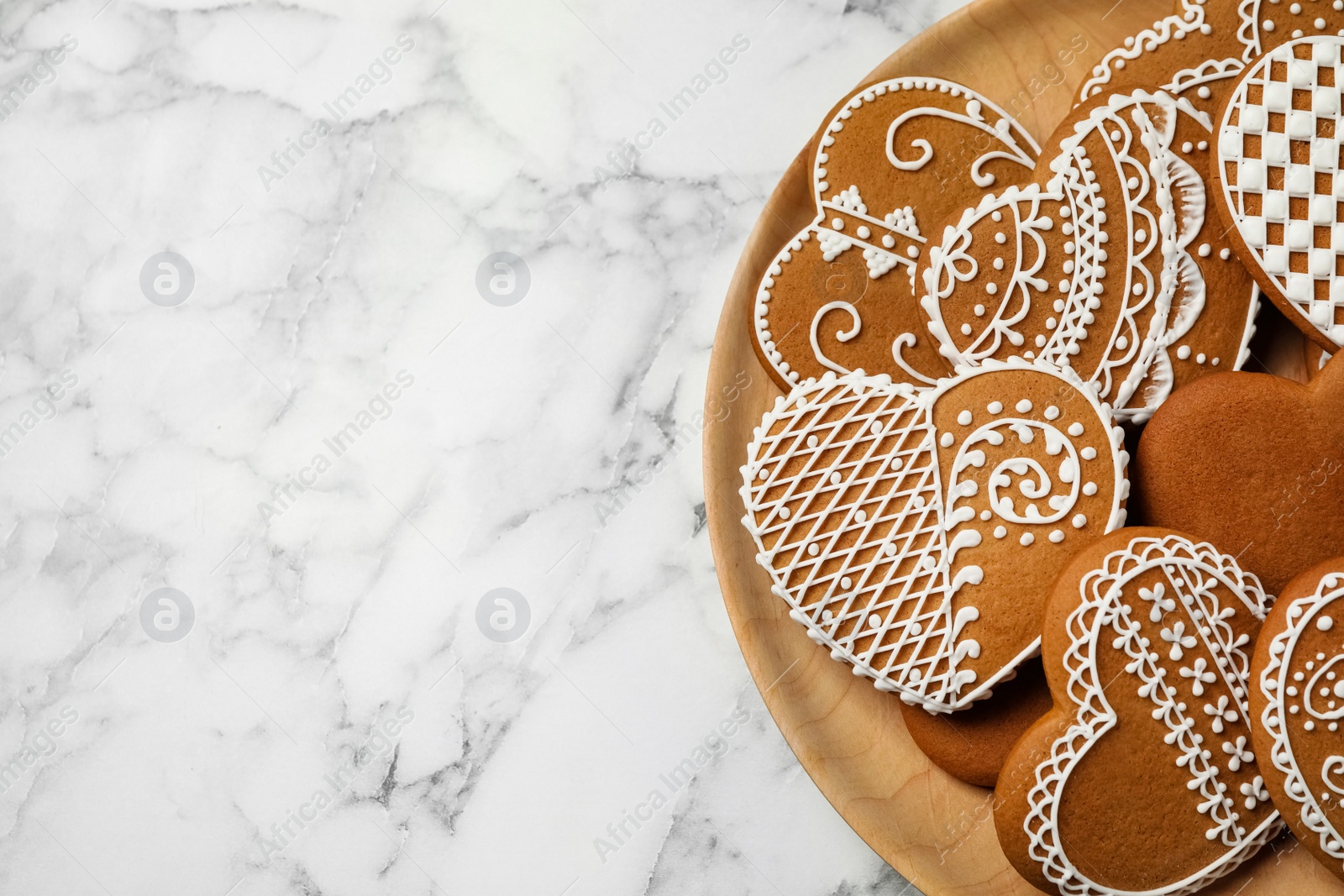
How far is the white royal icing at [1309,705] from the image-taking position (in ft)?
4.39

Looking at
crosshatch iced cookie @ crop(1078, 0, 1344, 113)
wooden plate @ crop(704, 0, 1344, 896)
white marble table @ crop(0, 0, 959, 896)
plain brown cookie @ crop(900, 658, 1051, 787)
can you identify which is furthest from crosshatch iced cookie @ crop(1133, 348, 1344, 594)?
white marble table @ crop(0, 0, 959, 896)

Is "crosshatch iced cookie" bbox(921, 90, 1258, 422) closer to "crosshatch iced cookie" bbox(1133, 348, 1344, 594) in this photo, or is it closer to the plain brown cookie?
"crosshatch iced cookie" bbox(1133, 348, 1344, 594)

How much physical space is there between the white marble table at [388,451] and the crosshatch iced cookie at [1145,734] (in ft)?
1.93

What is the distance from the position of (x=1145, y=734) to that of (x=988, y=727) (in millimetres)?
220

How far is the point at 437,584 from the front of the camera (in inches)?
79.8

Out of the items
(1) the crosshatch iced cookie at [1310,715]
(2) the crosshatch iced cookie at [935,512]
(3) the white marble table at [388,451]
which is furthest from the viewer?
(3) the white marble table at [388,451]

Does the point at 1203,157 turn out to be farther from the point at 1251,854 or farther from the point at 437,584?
the point at 437,584

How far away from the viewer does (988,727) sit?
4.97 ft

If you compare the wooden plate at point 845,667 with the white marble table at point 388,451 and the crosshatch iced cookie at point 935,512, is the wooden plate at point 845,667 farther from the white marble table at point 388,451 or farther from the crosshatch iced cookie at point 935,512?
the white marble table at point 388,451

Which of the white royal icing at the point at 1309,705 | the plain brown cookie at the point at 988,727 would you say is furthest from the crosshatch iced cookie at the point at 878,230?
the white royal icing at the point at 1309,705

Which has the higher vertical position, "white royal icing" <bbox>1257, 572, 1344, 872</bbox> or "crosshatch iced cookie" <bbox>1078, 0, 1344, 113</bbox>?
"crosshatch iced cookie" <bbox>1078, 0, 1344, 113</bbox>

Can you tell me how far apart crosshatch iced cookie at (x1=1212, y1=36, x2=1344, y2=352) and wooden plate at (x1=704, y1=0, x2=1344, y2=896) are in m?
0.13

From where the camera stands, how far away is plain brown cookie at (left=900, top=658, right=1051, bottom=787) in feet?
4.93

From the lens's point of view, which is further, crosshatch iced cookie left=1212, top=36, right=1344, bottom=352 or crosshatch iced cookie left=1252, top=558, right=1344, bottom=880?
crosshatch iced cookie left=1212, top=36, right=1344, bottom=352
